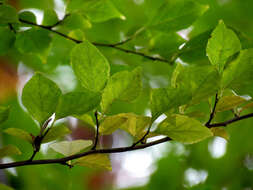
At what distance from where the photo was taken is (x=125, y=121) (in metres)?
0.30

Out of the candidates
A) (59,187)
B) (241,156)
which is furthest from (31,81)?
(241,156)

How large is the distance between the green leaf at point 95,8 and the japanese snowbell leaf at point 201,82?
23cm

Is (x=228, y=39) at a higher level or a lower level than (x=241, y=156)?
higher

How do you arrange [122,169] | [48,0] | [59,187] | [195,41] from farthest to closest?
1. [122,169]
2. [48,0]
3. [59,187]
4. [195,41]

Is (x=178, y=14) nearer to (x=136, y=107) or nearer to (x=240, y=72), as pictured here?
(x=240, y=72)

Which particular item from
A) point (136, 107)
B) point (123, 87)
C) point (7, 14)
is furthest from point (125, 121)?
point (136, 107)

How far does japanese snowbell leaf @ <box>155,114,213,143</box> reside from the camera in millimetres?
262

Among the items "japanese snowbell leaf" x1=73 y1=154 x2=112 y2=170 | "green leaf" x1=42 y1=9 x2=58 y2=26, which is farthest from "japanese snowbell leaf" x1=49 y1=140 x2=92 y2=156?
"green leaf" x1=42 y1=9 x2=58 y2=26

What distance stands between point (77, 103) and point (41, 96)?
32 millimetres

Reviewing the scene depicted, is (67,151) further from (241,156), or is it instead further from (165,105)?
(241,156)

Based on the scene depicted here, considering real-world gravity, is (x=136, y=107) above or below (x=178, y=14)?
below

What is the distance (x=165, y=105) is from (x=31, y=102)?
0.38 feet

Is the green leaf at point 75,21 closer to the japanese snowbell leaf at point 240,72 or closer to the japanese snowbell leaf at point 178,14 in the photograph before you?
the japanese snowbell leaf at point 178,14

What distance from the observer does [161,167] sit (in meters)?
0.75
